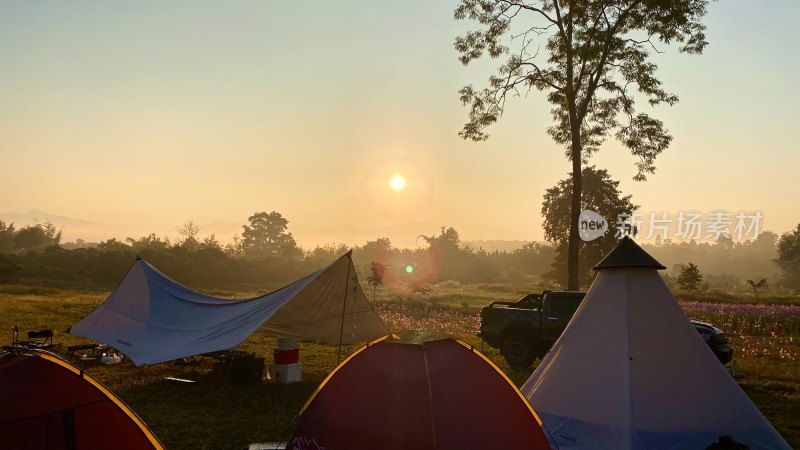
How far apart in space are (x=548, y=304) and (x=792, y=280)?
101m

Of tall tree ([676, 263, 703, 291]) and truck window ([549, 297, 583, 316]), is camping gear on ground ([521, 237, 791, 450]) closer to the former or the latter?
truck window ([549, 297, 583, 316])

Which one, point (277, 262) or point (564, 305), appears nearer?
point (564, 305)

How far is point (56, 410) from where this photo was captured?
5965 mm

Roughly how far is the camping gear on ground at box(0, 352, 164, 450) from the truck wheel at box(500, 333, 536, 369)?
10629mm

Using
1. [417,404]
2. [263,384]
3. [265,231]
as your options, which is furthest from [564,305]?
[265,231]

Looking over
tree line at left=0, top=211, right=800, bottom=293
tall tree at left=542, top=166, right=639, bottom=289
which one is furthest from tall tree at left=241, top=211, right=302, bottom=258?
tall tree at left=542, top=166, right=639, bottom=289

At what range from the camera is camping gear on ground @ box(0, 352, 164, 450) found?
5785mm

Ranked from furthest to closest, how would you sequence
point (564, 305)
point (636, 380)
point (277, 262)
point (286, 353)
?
point (277, 262), point (564, 305), point (286, 353), point (636, 380)

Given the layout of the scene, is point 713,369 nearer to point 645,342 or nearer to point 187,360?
point 645,342

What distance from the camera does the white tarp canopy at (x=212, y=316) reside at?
1105 centimetres

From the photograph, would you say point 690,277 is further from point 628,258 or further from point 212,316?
point 212,316

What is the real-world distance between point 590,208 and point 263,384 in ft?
149

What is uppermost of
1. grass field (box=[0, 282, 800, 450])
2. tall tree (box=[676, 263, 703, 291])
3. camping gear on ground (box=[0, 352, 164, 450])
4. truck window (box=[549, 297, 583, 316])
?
tall tree (box=[676, 263, 703, 291])

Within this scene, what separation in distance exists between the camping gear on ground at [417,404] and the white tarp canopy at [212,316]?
12.4ft
